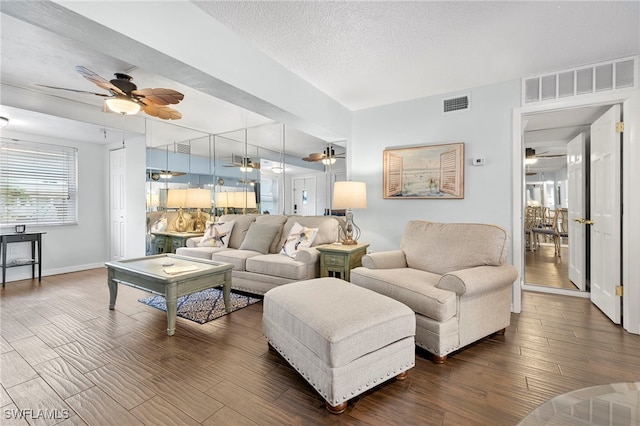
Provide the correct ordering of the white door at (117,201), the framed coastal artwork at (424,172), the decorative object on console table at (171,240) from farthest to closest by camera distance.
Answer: the white door at (117,201) < the decorative object on console table at (171,240) < the framed coastal artwork at (424,172)

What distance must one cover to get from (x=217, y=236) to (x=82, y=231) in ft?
9.48

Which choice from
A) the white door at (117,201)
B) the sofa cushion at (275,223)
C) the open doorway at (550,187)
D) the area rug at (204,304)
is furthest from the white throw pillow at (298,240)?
the white door at (117,201)

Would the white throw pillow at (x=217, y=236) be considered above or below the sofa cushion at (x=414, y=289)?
above

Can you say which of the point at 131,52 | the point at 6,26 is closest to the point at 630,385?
the point at 131,52

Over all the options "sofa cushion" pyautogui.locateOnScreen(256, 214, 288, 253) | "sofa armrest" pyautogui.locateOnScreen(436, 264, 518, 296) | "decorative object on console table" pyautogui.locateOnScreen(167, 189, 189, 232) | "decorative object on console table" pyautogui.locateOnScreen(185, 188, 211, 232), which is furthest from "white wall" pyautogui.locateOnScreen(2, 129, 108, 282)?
"sofa armrest" pyautogui.locateOnScreen(436, 264, 518, 296)

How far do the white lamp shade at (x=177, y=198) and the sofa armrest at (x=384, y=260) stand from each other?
3.60 meters

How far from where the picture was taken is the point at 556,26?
7.37 feet

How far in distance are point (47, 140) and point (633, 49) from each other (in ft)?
25.4

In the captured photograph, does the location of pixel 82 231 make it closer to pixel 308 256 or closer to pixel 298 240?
pixel 298 240

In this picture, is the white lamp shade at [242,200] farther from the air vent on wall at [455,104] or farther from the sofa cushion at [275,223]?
the air vent on wall at [455,104]

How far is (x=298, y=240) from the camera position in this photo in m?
3.63

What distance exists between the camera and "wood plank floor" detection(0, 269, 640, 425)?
153 centimetres

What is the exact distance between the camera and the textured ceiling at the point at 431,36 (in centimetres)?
206

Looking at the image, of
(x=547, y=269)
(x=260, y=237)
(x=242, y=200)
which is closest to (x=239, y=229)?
(x=260, y=237)
